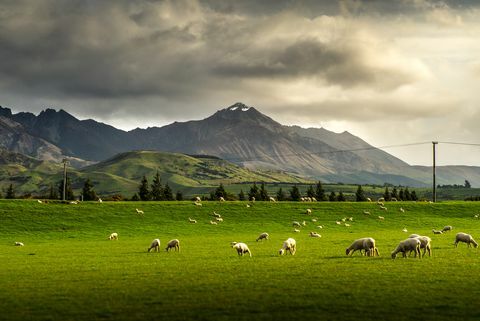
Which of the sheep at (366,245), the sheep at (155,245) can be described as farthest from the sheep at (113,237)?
the sheep at (366,245)

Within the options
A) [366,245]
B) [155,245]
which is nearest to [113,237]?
[155,245]

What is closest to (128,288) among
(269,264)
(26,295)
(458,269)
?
(26,295)

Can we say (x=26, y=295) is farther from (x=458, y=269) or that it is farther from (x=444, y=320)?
(x=458, y=269)

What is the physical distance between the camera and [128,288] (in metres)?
26.3

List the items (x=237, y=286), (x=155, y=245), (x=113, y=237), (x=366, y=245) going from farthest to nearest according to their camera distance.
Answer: (x=113, y=237)
(x=155, y=245)
(x=366, y=245)
(x=237, y=286)

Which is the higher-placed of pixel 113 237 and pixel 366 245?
pixel 366 245

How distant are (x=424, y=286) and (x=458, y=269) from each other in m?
8.21

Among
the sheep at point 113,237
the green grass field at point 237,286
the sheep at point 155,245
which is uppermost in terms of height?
the green grass field at point 237,286

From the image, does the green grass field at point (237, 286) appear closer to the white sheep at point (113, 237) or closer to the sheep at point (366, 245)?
the sheep at point (366, 245)

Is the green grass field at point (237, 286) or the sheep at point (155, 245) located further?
the sheep at point (155, 245)

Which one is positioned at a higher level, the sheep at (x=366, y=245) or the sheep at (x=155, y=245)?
the sheep at (x=366, y=245)

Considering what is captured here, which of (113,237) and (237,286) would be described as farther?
(113,237)

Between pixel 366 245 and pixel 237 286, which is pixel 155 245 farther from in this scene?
pixel 237 286

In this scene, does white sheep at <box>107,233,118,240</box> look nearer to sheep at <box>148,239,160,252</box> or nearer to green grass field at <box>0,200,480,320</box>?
green grass field at <box>0,200,480,320</box>
